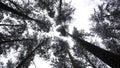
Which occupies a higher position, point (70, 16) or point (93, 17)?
point (70, 16)

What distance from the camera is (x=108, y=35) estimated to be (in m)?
15.1

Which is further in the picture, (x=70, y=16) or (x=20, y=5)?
(x=70, y=16)

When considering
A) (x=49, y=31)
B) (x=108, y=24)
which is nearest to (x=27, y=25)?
(x=49, y=31)

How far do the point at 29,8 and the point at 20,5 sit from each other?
1.01 m

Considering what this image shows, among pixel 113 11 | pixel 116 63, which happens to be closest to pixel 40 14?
pixel 113 11

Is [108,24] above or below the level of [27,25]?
below

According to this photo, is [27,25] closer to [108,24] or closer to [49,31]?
[49,31]

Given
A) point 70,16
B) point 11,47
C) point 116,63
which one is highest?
point 70,16

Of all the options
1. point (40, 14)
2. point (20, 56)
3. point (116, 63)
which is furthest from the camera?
point (40, 14)

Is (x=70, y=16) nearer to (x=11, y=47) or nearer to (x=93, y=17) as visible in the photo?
(x=93, y=17)

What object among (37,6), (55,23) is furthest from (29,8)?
(55,23)

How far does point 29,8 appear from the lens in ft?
47.6

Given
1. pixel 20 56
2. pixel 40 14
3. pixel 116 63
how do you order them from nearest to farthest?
pixel 116 63
pixel 20 56
pixel 40 14

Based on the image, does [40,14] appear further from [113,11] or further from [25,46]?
[113,11]
